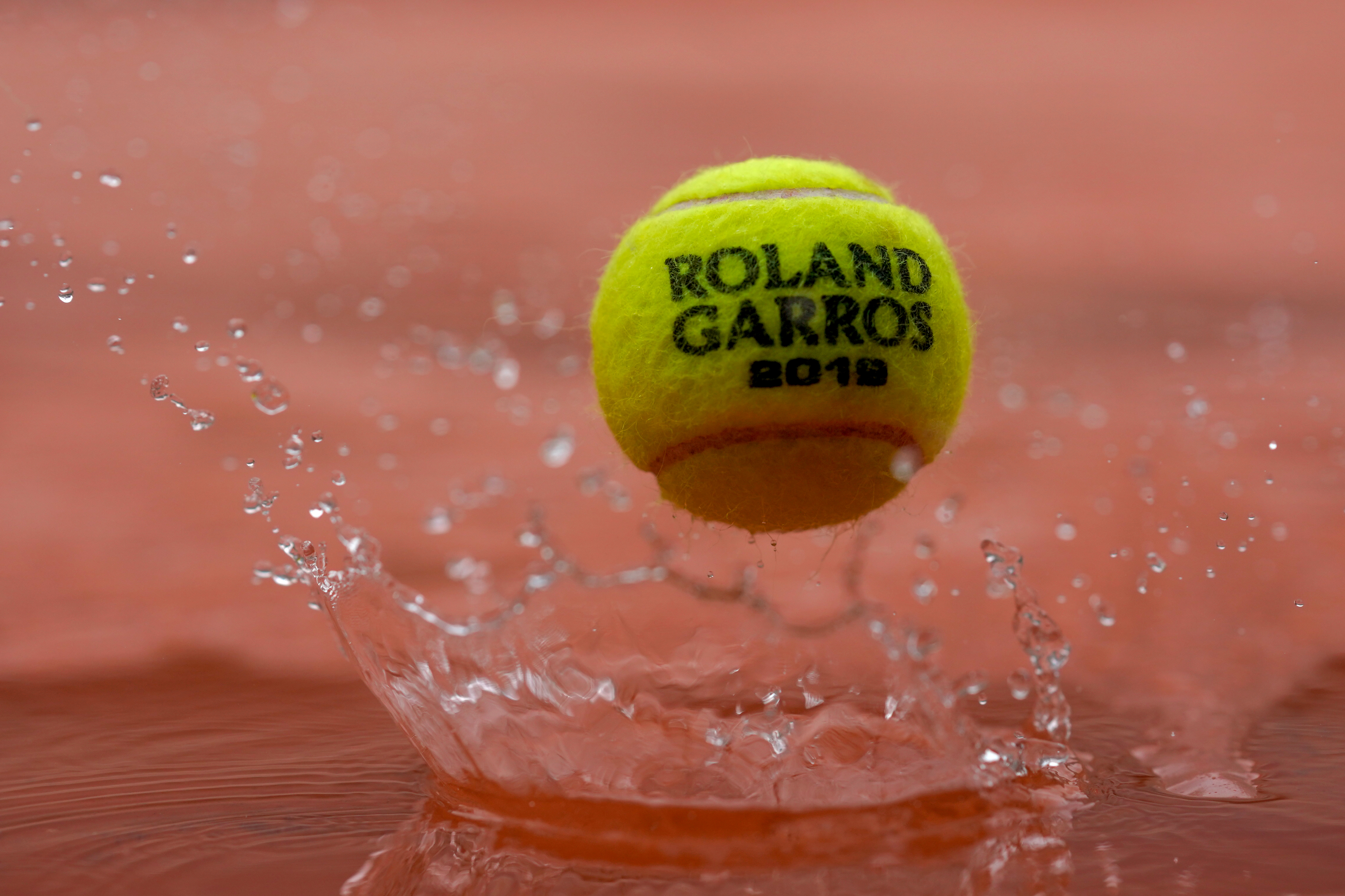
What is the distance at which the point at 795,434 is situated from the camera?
49.6 inches

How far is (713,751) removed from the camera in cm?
132

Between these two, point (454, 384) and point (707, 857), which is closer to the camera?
point (707, 857)

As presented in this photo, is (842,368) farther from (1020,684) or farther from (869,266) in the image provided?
(1020,684)

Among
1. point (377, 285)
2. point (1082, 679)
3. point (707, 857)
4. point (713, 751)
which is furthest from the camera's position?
point (377, 285)

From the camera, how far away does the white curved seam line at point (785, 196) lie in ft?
4.28

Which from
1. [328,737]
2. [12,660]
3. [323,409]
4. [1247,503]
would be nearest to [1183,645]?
[1247,503]

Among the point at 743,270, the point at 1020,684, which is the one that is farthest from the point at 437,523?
the point at 743,270

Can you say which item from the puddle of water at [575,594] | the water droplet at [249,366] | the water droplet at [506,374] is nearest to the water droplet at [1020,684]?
the puddle of water at [575,594]

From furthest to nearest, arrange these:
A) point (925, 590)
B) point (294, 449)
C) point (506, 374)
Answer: point (506, 374) → point (925, 590) → point (294, 449)

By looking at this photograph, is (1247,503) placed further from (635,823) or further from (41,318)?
(41,318)

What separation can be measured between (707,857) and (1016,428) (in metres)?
2.59

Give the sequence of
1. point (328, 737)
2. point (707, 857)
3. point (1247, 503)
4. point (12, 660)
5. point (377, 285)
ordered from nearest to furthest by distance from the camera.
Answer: point (707, 857), point (328, 737), point (12, 660), point (1247, 503), point (377, 285)

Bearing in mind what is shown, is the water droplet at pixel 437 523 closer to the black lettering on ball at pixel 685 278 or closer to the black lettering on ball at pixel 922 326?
the black lettering on ball at pixel 685 278

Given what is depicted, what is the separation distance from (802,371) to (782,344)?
4 cm
